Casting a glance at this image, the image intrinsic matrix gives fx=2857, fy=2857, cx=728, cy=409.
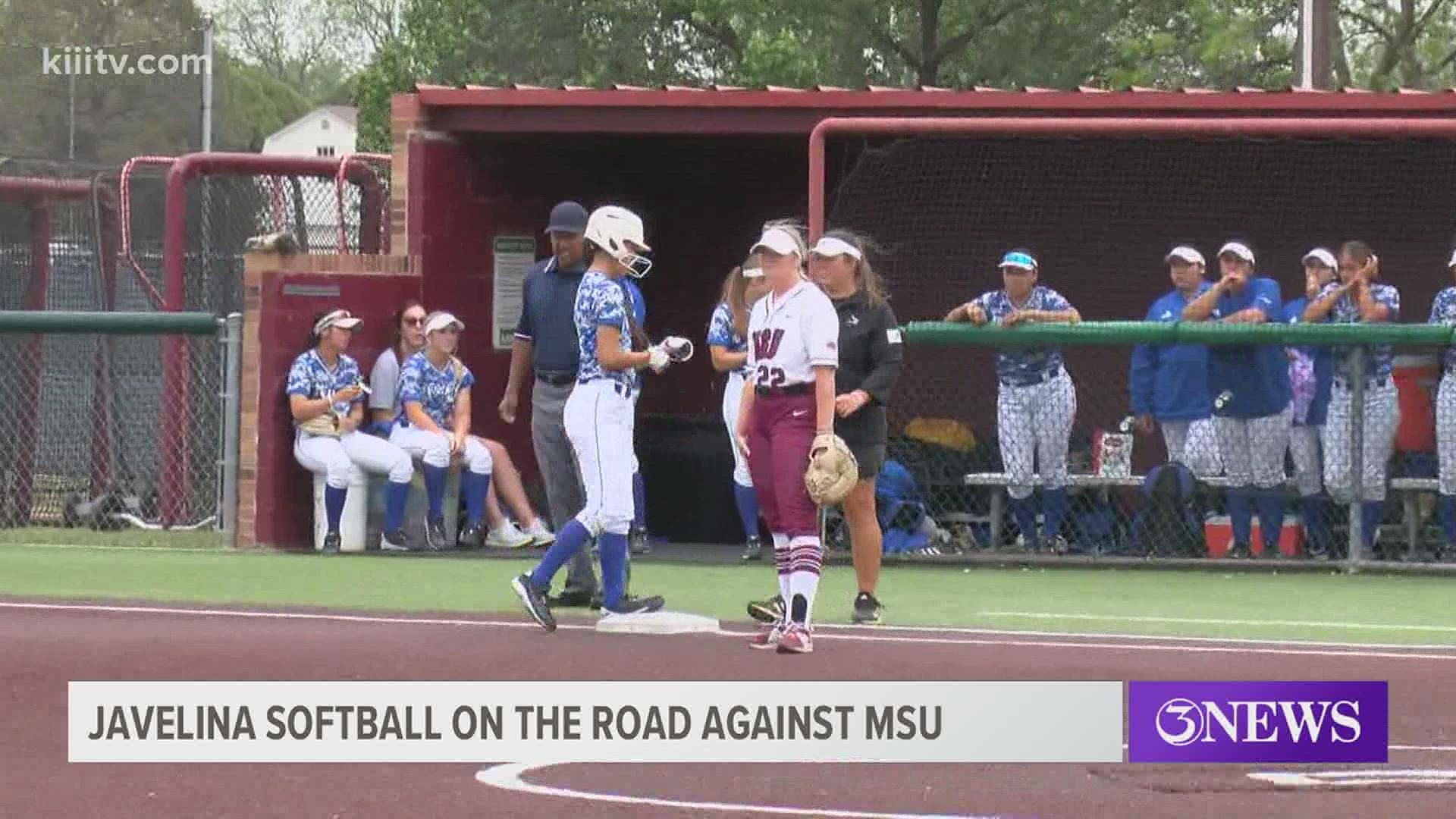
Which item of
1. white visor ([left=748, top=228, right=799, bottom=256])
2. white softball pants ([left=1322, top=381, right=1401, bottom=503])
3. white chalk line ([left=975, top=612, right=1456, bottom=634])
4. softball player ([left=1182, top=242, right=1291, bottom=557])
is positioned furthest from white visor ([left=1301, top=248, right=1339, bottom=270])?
white visor ([left=748, top=228, right=799, bottom=256])

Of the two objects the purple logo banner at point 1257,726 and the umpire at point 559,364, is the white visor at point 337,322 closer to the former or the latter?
the umpire at point 559,364

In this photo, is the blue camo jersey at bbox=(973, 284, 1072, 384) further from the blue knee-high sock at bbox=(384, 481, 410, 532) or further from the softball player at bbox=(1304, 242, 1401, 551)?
the blue knee-high sock at bbox=(384, 481, 410, 532)

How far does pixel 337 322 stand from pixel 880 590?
3.84 meters

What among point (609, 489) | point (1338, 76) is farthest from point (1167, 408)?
point (1338, 76)

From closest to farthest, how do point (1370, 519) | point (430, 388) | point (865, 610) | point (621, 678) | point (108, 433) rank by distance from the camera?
point (621, 678)
point (865, 610)
point (1370, 519)
point (430, 388)
point (108, 433)

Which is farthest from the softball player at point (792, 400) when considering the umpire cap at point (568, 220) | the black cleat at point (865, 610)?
the umpire cap at point (568, 220)

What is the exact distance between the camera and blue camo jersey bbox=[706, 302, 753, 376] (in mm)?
14992

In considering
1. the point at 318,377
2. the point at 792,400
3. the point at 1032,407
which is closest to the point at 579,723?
the point at 792,400

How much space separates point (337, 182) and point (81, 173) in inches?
120

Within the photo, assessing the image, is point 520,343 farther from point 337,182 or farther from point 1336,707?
point 337,182

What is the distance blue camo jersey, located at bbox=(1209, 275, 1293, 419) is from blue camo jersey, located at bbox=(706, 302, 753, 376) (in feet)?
8.33

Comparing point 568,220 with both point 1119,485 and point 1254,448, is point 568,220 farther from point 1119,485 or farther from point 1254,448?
point 1254,448

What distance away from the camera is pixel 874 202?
1806cm

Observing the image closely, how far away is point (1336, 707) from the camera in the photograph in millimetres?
8883
